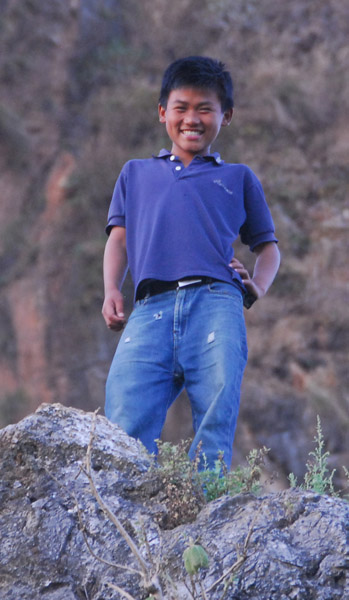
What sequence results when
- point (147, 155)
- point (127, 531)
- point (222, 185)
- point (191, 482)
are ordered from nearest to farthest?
point (127, 531)
point (191, 482)
point (222, 185)
point (147, 155)

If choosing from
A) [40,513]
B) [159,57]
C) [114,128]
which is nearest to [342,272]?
[114,128]

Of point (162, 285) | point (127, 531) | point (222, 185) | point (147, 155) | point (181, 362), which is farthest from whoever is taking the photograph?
point (147, 155)

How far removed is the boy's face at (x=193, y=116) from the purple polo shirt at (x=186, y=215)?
0.07 meters

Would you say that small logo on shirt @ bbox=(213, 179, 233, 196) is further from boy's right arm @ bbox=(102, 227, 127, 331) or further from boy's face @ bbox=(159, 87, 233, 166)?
boy's right arm @ bbox=(102, 227, 127, 331)

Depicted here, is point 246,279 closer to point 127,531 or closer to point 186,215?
point 186,215

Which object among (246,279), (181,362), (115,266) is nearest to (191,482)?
(181,362)

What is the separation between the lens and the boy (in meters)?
2.87

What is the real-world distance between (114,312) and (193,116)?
73cm

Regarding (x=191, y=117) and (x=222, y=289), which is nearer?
(x=222, y=289)

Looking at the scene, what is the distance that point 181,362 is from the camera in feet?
9.64

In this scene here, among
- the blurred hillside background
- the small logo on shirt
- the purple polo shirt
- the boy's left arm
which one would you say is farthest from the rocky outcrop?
the blurred hillside background

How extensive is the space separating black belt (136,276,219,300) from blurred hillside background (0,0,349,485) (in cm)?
670

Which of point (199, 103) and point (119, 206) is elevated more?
point (199, 103)

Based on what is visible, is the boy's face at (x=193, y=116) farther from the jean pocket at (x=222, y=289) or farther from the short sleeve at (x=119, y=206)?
the jean pocket at (x=222, y=289)
